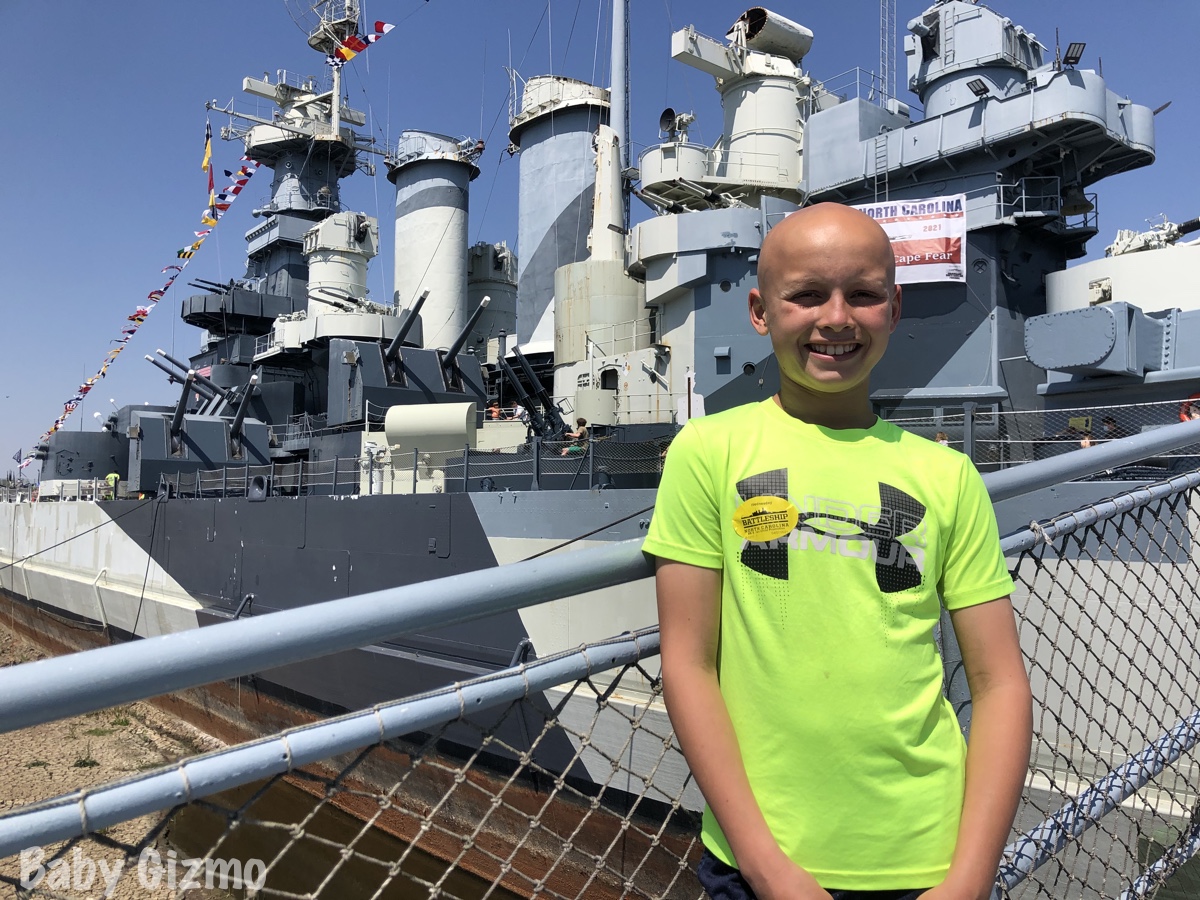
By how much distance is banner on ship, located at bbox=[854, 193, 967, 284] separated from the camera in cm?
841

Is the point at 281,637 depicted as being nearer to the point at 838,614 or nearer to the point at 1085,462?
the point at 838,614

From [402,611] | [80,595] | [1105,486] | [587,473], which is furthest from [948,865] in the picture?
[80,595]

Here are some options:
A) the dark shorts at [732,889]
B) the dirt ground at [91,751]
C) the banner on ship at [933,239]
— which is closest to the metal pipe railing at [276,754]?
the dark shorts at [732,889]

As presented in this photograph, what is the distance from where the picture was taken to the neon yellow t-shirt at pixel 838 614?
110cm

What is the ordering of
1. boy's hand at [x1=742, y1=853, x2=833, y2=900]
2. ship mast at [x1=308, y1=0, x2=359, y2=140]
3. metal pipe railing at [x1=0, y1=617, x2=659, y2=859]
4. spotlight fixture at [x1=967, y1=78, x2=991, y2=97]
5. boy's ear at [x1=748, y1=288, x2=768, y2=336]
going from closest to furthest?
metal pipe railing at [x1=0, y1=617, x2=659, y2=859], boy's hand at [x1=742, y1=853, x2=833, y2=900], boy's ear at [x1=748, y1=288, x2=768, y2=336], spotlight fixture at [x1=967, y1=78, x2=991, y2=97], ship mast at [x1=308, y1=0, x2=359, y2=140]

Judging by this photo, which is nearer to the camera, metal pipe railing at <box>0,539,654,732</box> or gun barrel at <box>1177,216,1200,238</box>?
metal pipe railing at <box>0,539,654,732</box>

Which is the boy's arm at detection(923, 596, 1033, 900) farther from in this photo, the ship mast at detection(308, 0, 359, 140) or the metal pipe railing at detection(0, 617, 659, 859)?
the ship mast at detection(308, 0, 359, 140)

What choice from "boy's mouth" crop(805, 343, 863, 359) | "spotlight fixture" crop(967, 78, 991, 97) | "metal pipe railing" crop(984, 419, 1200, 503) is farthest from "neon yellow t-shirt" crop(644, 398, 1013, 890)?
"spotlight fixture" crop(967, 78, 991, 97)

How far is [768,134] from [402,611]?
1215 cm

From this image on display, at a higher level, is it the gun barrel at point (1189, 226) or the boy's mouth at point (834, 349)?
the gun barrel at point (1189, 226)

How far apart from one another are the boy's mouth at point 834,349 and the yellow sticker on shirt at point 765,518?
25 cm

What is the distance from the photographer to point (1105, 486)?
539 centimetres

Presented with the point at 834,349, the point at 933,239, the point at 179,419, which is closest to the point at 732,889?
the point at 834,349

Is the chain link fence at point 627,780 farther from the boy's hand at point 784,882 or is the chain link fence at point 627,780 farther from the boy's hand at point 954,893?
the boy's hand at point 954,893
